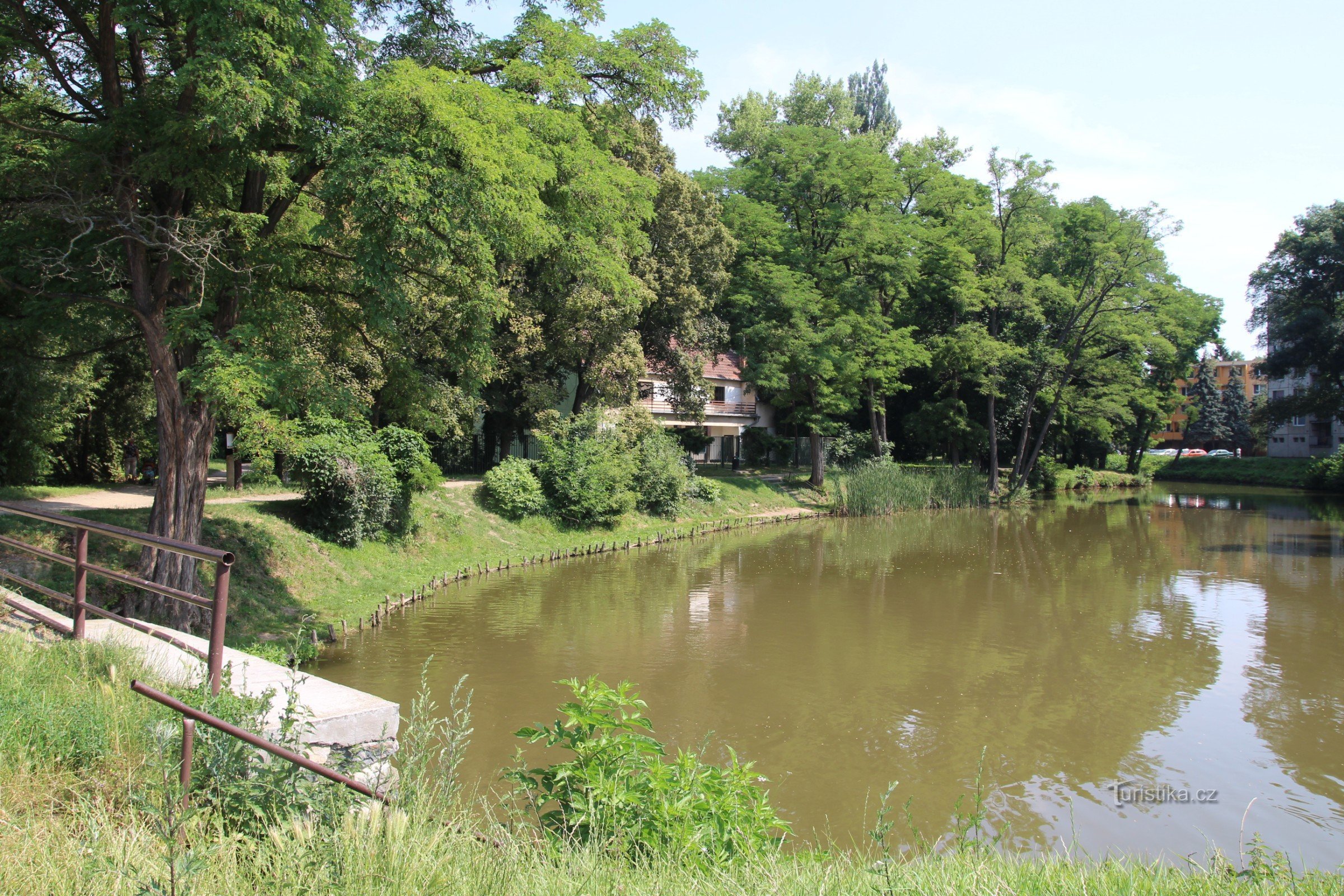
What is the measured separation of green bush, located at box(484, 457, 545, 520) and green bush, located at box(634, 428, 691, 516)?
4.09 metres

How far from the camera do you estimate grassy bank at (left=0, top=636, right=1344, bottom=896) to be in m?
3.12

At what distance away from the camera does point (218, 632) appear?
15.1 ft

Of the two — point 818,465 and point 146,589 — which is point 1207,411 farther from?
point 146,589

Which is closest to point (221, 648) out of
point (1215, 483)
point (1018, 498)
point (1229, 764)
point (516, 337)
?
point (1229, 764)


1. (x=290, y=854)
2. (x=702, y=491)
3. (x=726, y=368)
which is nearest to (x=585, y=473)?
(x=702, y=491)

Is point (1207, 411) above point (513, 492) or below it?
above

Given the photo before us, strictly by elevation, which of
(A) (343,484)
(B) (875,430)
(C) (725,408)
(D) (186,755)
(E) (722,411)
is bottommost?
(A) (343,484)

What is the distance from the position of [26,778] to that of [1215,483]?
206ft

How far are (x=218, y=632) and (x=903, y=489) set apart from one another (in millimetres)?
32007

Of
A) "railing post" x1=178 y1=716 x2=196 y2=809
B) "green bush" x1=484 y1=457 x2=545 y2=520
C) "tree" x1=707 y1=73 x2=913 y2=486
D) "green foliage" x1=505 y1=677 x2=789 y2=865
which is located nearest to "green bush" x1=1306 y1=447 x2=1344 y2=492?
"tree" x1=707 y1=73 x2=913 y2=486

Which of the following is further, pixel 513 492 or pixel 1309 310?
pixel 1309 310

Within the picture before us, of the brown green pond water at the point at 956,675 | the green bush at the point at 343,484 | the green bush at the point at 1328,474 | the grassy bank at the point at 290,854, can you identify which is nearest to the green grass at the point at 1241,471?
the green bush at the point at 1328,474

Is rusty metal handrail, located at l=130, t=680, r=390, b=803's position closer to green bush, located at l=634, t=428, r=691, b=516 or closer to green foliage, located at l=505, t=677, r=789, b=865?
green foliage, located at l=505, t=677, r=789, b=865

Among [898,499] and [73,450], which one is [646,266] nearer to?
[898,499]
